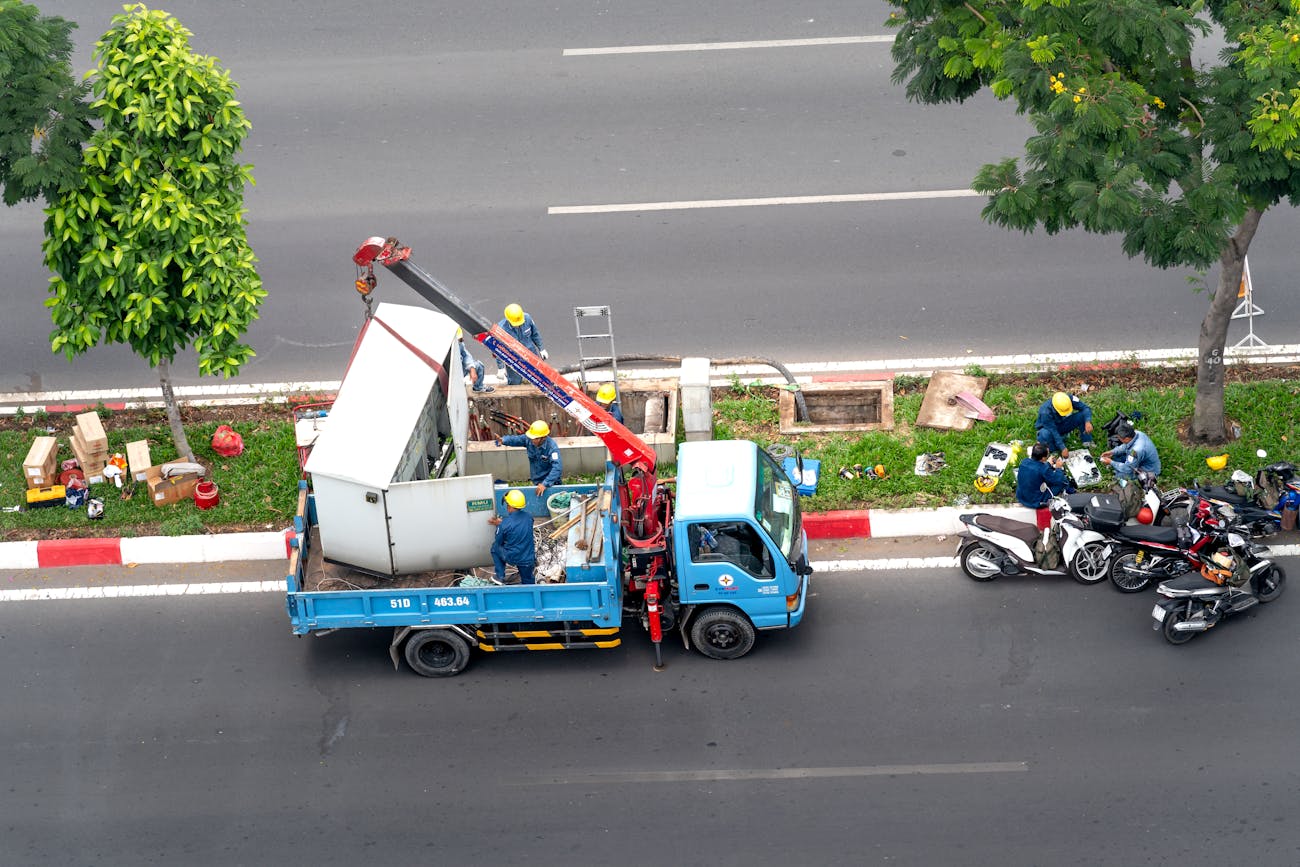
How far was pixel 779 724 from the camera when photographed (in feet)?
39.1

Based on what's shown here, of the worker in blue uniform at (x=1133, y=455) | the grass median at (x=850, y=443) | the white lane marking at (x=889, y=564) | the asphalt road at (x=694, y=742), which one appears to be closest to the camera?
the asphalt road at (x=694, y=742)

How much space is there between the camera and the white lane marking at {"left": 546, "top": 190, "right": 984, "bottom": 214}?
60.9 ft

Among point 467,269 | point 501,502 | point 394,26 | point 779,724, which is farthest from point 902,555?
point 394,26

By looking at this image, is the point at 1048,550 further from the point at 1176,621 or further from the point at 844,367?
the point at 844,367

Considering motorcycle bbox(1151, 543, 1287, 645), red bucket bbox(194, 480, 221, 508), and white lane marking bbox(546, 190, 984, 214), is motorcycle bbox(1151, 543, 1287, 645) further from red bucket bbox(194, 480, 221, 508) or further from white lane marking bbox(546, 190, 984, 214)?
red bucket bbox(194, 480, 221, 508)

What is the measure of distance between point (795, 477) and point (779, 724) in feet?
10.3

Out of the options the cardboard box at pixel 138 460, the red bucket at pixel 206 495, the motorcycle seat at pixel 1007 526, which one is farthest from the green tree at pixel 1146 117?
the cardboard box at pixel 138 460

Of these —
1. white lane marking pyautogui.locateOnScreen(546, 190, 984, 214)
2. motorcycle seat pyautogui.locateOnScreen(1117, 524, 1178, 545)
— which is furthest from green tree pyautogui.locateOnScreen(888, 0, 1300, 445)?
white lane marking pyautogui.locateOnScreen(546, 190, 984, 214)

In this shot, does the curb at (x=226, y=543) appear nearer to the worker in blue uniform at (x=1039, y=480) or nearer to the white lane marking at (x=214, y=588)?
the worker in blue uniform at (x=1039, y=480)

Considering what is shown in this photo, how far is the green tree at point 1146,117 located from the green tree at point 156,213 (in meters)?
7.39

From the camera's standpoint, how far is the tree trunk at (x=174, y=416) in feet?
48.8

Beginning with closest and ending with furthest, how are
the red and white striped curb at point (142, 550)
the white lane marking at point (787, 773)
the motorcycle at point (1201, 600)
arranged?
1. the white lane marking at point (787, 773)
2. the motorcycle at point (1201, 600)
3. the red and white striped curb at point (142, 550)

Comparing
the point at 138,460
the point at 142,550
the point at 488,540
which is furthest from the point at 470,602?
the point at 138,460

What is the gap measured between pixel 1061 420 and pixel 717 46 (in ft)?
31.9
